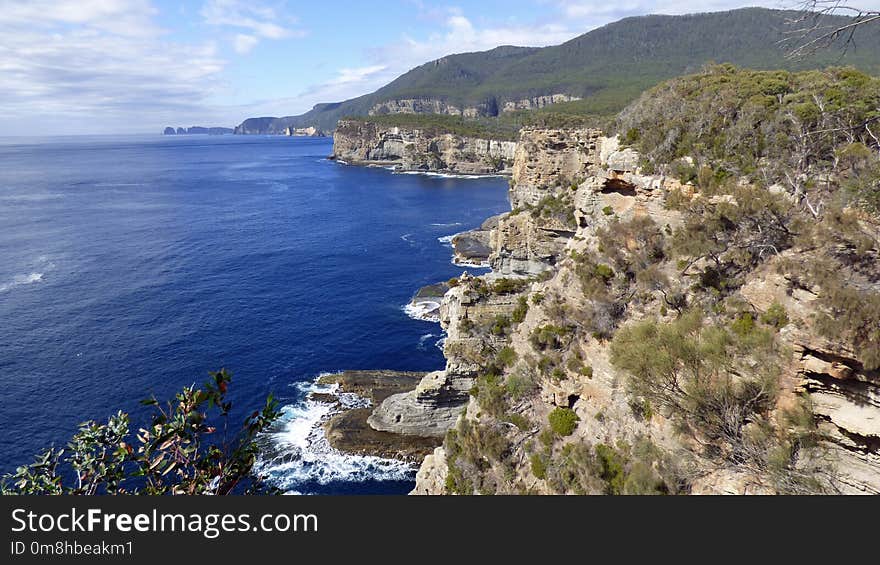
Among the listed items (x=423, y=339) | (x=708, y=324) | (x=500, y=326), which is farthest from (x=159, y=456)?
(x=423, y=339)

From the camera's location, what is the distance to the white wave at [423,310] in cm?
5631

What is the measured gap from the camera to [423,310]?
191ft

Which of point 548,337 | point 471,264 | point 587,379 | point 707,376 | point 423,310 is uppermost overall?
point 707,376

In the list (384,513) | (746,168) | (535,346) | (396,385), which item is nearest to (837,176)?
(746,168)

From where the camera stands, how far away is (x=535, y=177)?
198 ft

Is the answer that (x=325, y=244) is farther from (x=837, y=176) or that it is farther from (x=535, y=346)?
Result: (x=837, y=176)

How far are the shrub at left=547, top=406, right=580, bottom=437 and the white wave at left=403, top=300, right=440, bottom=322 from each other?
37.4 meters

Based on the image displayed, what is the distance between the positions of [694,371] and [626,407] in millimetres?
3047

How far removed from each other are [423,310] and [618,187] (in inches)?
1510

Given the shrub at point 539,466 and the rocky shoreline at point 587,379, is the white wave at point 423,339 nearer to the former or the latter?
the rocky shoreline at point 587,379

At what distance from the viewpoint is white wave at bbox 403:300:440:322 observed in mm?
56312

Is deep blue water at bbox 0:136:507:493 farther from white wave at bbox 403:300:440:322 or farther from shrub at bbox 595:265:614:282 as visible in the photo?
shrub at bbox 595:265:614:282

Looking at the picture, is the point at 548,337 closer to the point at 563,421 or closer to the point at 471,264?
the point at 563,421

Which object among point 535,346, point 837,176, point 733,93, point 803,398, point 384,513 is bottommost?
point 535,346
